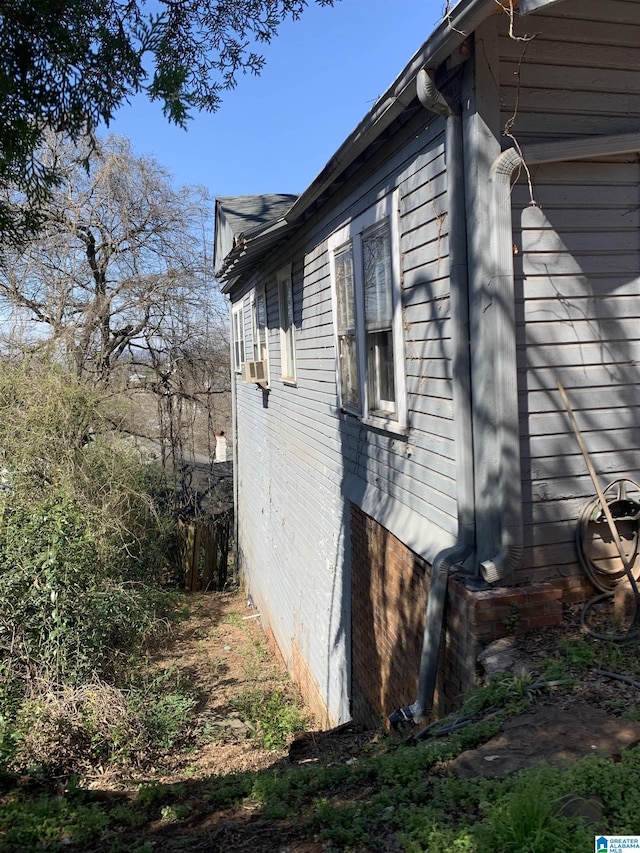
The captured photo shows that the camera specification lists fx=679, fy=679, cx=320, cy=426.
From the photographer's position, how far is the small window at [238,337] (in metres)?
14.4

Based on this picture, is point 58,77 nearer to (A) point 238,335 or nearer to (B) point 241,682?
(B) point 241,682

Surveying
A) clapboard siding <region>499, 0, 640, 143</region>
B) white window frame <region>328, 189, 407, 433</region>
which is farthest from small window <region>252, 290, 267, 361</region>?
clapboard siding <region>499, 0, 640, 143</region>

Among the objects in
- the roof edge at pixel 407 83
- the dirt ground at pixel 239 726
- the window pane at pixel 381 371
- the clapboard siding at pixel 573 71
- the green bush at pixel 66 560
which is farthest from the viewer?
the green bush at pixel 66 560

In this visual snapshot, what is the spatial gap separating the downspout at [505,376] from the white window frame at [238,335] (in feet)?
34.1

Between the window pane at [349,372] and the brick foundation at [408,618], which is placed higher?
the window pane at [349,372]

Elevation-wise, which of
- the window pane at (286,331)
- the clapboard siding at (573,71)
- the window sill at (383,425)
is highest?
the clapboard siding at (573,71)

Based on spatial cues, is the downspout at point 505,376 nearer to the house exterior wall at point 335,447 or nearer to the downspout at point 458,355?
the downspout at point 458,355

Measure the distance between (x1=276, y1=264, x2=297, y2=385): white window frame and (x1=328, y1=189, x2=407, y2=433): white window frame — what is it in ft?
7.90

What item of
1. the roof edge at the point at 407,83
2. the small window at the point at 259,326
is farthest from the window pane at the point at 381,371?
the small window at the point at 259,326

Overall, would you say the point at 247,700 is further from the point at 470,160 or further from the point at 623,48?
the point at 623,48

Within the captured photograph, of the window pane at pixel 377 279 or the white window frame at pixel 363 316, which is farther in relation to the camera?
the window pane at pixel 377 279

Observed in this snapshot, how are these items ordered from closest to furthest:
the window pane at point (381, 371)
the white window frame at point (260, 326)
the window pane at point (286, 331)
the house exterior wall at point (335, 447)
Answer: the house exterior wall at point (335, 447), the window pane at point (381, 371), the window pane at point (286, 331), the white window frame at point (260, 326)

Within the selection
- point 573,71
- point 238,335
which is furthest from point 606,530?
point 238,335

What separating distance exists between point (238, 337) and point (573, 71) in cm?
1167
